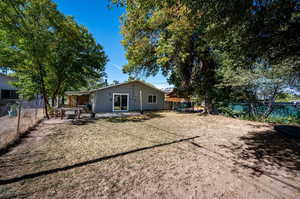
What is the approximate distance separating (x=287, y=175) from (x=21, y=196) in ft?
17.7

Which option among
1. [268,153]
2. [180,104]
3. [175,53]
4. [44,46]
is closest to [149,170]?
[268,153]

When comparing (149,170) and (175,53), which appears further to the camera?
(175,53)

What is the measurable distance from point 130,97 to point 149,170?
12.8 metres

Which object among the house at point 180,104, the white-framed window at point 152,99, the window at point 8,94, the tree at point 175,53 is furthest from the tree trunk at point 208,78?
the window at point 8,94

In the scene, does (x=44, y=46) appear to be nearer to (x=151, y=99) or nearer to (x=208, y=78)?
(x=151, y=99)

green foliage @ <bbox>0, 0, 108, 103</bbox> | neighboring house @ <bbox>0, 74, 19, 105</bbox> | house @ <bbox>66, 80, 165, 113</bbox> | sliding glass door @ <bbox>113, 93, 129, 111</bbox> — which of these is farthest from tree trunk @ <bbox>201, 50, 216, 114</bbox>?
neighboring house @ <bbox>0, 74, 19, 105</bbox>

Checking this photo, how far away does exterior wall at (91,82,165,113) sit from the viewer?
1391 centimetres

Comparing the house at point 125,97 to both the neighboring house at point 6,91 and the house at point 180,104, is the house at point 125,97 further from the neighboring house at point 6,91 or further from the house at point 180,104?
the neighboring house at point 6,91

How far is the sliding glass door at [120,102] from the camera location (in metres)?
15.1

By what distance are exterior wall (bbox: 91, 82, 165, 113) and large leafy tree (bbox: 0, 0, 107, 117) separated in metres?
2.34

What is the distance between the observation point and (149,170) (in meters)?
3.11

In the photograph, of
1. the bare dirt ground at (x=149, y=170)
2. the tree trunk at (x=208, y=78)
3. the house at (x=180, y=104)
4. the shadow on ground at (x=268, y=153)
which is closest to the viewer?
the bare dirt ground at (x=149, y=170)

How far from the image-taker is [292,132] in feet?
19.9

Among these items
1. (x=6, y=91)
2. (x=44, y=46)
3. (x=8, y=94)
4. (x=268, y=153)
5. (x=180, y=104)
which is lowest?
(x=268, y=153)
